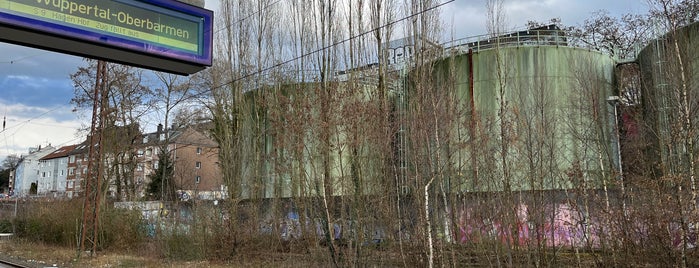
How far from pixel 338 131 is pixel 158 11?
1094 cm

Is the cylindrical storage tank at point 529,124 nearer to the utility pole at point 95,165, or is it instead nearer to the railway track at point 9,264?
the utility pole at point 95,165

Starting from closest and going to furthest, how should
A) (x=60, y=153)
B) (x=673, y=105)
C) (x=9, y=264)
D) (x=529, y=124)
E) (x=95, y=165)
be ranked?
(x=673, y=105) → (x=529, y=124) → (x=9, y=264) → (x=95, y=165) → (x=60, y=153)

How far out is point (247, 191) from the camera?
23.1 meters

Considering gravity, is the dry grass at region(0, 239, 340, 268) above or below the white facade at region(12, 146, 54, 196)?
below

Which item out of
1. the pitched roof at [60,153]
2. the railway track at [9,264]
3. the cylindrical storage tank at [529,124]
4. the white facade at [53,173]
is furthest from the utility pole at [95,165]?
the pitched roof at [60,153]

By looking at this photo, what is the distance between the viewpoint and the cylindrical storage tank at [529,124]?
15070mm

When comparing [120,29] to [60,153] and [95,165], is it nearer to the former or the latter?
[95,165]

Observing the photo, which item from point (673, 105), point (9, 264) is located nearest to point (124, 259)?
point (9, 264)

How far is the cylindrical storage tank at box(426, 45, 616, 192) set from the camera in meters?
15.1

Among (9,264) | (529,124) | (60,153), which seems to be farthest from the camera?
(60,153)

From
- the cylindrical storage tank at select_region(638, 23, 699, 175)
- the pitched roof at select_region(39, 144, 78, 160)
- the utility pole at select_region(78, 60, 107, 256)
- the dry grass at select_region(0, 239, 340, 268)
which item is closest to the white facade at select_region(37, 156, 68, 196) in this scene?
the pitched roof at select_region(39, 144, 78, 160)

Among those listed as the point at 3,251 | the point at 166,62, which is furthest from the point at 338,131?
the point at 3,251

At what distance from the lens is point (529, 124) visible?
15.6 m

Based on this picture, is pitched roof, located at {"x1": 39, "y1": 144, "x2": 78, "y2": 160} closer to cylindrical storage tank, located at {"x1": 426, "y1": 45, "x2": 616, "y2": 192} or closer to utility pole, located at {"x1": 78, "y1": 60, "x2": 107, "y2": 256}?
utility pole, located at {"x1": 78, "y1": 60, "x2": 107, "y2": 256}
